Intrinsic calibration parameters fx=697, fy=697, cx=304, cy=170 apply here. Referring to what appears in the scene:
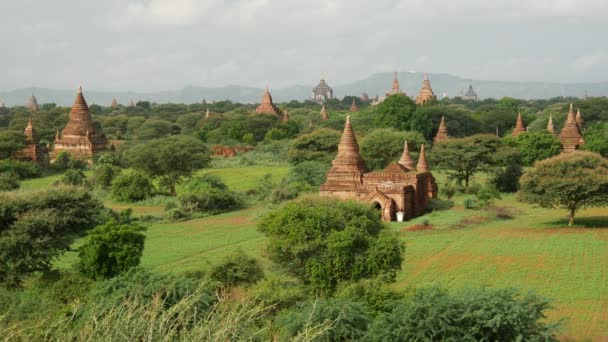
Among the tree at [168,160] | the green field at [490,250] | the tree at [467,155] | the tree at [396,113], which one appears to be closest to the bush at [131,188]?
the tree at [168,160]

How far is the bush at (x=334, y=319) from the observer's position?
1531 centimetres

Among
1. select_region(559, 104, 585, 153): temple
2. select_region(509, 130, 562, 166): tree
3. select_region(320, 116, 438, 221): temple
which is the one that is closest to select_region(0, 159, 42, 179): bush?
select_region(320, 116, 438, 221): temple

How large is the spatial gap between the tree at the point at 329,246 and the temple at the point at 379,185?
47.3 ft

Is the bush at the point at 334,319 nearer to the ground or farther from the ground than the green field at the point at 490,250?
farther from the ground

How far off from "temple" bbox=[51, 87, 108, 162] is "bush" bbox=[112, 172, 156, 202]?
75.5 feet

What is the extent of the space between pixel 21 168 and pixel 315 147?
2453cm

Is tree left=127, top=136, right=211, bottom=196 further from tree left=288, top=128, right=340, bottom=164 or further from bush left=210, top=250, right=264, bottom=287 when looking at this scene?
bush left=210, top=250, right=264, bottom=287

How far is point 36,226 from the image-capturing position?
2267cm

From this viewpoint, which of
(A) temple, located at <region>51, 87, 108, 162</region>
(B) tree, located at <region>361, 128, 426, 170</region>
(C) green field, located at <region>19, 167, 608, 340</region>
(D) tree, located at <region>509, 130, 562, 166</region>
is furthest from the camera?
(A) temple, located at <region>51, 87, 108, 162</region>

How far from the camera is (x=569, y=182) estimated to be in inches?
1332

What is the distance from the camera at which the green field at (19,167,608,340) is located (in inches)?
899

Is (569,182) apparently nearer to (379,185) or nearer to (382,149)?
(379,185)

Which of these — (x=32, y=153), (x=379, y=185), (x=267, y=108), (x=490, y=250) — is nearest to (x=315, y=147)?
(x=379, y=185)

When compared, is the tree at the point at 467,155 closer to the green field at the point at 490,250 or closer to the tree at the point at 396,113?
the green field at the point at 490,250
